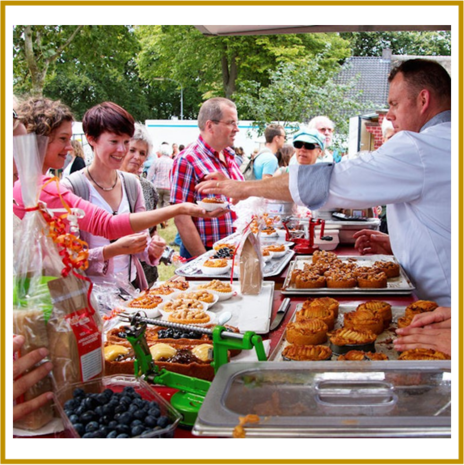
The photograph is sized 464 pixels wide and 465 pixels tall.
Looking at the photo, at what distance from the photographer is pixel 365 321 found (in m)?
2.21

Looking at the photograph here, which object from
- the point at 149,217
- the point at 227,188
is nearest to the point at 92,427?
the point at 227,188

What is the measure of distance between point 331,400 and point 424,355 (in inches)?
22.6

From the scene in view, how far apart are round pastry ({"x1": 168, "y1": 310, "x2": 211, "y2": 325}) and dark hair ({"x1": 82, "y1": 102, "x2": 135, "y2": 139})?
1.61 meters

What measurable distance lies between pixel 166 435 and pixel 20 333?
509 millimetres

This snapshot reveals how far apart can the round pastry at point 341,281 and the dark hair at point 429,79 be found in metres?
1.11

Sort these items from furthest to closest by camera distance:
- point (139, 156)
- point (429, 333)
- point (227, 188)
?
1. point (139, 156)
2. point (227, 188)
3. point (429, 333)

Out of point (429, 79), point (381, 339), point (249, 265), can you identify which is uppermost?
point (429, 79)

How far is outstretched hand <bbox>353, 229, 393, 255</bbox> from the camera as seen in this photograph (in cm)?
395

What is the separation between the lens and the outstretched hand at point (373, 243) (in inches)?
155

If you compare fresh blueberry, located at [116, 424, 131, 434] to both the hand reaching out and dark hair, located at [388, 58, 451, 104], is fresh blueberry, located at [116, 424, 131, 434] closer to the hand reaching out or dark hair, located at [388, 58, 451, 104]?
the hand reaching out

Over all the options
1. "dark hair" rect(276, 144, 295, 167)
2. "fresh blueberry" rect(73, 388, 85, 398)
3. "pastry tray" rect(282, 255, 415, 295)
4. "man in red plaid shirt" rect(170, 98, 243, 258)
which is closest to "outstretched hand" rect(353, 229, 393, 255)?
"pastry tray" rect(282, 255, 415, 295)

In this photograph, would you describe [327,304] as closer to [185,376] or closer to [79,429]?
[185,376]
